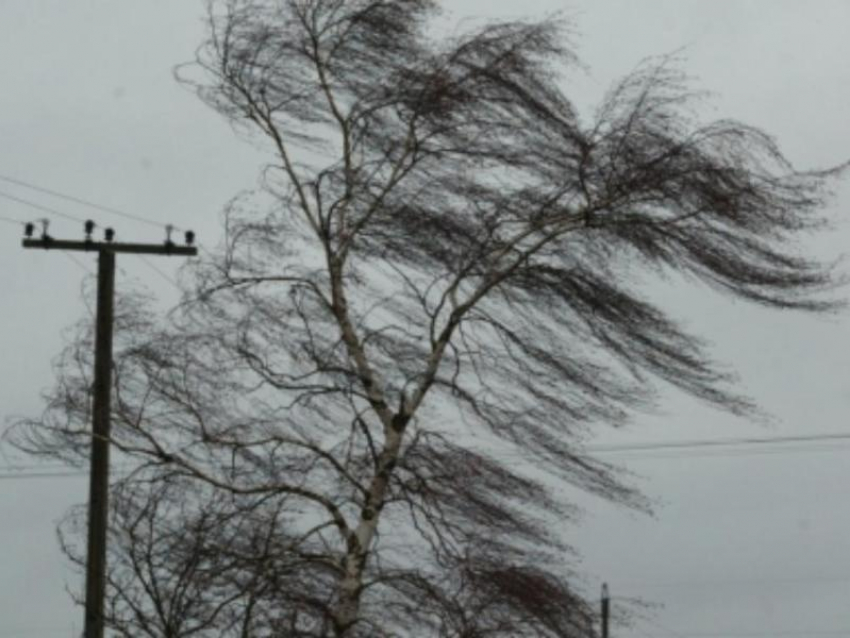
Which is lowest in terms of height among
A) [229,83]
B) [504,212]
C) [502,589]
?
[502,589]

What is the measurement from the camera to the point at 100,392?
907 inches

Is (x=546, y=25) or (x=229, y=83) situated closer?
(x=546, y=25)

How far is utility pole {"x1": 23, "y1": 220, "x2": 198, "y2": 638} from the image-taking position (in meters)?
23.1

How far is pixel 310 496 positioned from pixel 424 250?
2.47m

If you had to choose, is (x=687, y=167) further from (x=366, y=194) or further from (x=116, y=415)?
(x=116, y=415)

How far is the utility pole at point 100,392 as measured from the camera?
2312 cm

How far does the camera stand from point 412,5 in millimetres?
21625

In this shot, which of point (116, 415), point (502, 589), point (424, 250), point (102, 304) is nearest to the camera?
point (502, 589)

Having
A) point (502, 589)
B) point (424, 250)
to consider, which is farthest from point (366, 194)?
point (502, 589)

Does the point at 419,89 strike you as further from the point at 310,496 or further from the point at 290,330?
the point at 310,496

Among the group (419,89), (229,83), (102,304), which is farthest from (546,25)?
(102,304)

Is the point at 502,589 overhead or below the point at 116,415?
below

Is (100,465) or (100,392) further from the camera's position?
(100,465)

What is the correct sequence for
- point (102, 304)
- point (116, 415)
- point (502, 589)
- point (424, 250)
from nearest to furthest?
point (502, 589) < point (424, 250) < point (116, 415) < point (102, 304)
